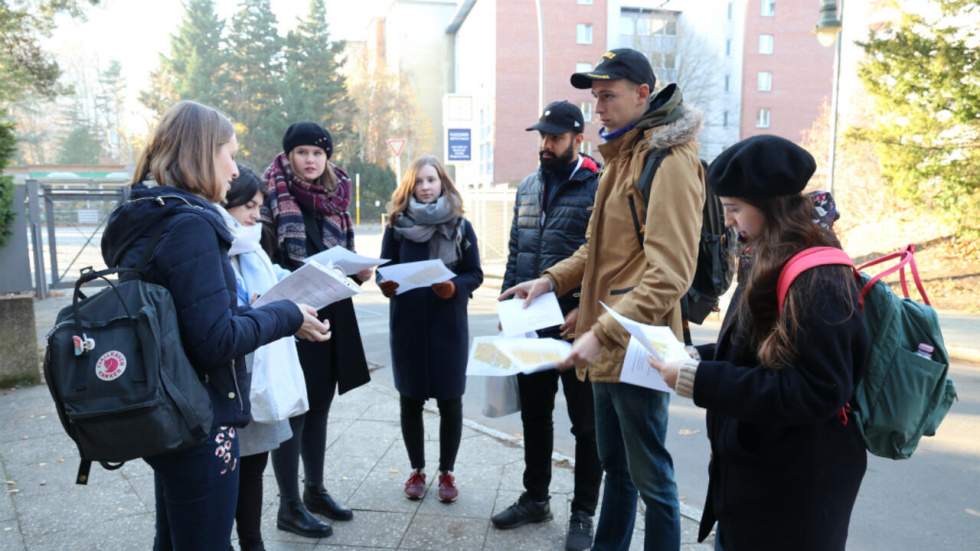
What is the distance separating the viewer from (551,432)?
3.60 meters

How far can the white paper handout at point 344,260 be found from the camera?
123 inches

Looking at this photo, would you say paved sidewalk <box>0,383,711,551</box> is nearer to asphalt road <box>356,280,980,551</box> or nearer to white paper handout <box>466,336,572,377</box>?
asphalt road <box>356,280,980,551</box>

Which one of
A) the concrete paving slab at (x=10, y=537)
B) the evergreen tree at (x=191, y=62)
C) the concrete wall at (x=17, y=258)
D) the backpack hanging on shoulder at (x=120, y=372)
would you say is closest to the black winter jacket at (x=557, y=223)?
the backpack hanging on shoulder at (x=120, y=372)

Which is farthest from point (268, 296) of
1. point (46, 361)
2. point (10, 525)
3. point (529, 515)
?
point (10, 525)

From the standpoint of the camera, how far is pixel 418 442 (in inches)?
151

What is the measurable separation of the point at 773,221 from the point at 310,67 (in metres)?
51.9

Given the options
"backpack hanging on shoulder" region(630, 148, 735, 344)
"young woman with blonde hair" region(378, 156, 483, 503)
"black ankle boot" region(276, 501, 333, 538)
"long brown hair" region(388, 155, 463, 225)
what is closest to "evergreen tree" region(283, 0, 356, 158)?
"long brown hair" region(388, 155, 463, 225)

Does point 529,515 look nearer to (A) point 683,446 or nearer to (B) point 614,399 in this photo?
(B) point 614,399

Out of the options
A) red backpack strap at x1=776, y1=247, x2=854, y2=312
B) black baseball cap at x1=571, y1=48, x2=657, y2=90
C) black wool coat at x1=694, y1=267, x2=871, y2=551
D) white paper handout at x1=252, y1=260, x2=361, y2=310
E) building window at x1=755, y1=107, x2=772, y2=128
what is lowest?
black wool coat at x1=694, y1=267, x2=871, y2=551

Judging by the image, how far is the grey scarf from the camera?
3791 mm

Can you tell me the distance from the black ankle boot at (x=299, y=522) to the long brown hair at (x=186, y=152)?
6.41 ft

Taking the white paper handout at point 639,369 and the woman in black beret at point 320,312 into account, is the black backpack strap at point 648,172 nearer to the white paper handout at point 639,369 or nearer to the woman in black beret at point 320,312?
the white paper handout at point 639,369

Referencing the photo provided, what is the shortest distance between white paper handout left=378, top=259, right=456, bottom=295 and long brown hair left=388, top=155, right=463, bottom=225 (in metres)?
0.47

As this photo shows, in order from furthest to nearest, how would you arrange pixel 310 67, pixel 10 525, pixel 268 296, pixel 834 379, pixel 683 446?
1. pixel 310 67
2. pixel 683 446
3. pixel 10 525
4. pixel 268 296
5. pixel 834 379
